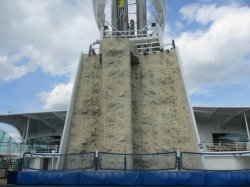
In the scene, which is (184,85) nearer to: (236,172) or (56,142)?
(236,172)

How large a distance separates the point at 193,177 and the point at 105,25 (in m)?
17.1

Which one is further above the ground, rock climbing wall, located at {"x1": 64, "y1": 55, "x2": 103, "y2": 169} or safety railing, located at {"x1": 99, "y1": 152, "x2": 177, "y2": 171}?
rock climbing wall, located at {"x1": 64, "y1": 55, "x2": 103, "y2": 169}

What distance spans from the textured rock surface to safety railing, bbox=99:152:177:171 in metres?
0.05

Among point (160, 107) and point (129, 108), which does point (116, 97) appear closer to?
point (129, 108)

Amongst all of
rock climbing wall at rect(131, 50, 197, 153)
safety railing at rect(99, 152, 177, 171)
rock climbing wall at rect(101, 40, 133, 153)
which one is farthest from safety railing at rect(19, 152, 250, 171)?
rock climbing wall at rect(101, 40, 133, 153)

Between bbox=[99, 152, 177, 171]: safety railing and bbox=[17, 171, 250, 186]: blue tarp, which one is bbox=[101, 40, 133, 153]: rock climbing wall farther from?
bbox=[17, 171, 250, 186]: blue tarp

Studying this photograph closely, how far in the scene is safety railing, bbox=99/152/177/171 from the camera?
12637mm

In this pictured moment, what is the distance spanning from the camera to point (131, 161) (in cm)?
1294

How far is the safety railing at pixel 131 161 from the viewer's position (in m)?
12.6

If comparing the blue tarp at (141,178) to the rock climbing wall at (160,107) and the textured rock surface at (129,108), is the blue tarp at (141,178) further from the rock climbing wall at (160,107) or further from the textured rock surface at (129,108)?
the rock climbing wall at (160,107)

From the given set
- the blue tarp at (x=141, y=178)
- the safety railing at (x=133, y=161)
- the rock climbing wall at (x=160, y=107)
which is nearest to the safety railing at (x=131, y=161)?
the safety railing at (x=133, y=161)

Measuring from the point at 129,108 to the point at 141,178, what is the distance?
186 inches

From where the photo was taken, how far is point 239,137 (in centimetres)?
2856

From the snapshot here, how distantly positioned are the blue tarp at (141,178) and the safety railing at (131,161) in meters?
1.28
